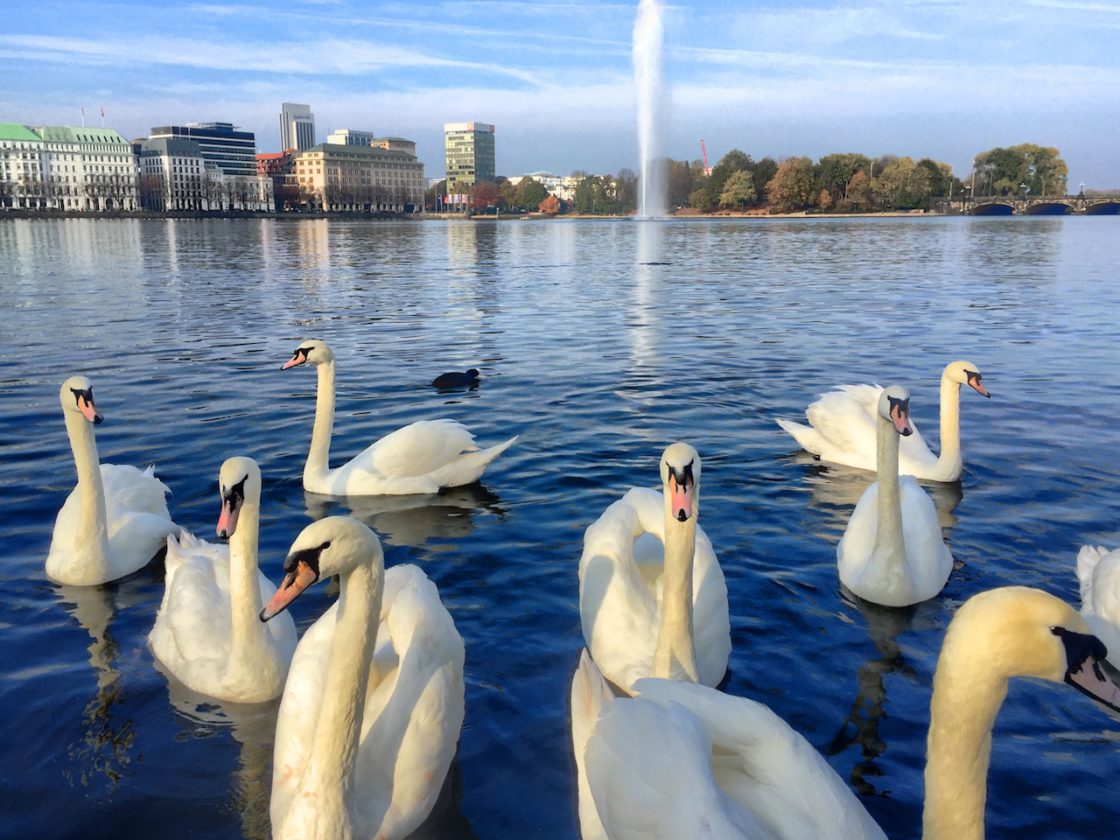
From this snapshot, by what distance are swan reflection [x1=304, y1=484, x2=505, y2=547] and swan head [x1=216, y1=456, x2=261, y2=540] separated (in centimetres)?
237

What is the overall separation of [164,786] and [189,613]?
3.25ft

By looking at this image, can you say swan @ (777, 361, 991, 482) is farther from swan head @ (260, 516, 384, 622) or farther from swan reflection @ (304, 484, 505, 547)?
swan head @ (260, 516, 384, 622)


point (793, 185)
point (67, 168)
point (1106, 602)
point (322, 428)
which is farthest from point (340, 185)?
point (1106, 602)

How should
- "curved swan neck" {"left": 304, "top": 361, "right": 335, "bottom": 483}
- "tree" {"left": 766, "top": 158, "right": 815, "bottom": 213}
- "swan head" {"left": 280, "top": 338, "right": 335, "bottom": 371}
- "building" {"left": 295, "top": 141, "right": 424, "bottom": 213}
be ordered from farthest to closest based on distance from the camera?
"building" {"left": 295, "top": 141, "right": 424, "bottom": 213}
"tree" {"left": 766, "top": 158, "right": 815, "bottom": 213}
"swan head" {"left": 280, "top": 338, "right": 335, "bottom": 371}
"curved swan neck" {"left": 304, "top": 361, "right": 335, "bottom": 483}

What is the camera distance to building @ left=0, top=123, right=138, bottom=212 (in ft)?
511

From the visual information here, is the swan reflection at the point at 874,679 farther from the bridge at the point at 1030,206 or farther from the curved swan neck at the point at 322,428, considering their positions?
the bridge at the point at 1030,206

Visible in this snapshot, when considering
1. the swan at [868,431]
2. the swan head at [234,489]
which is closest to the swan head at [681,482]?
the swan head at [234,489]

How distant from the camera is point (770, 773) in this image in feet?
9.59

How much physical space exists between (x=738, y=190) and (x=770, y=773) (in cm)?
14075

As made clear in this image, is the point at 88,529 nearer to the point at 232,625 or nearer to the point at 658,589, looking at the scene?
the point at 232,625

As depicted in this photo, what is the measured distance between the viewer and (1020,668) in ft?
8.88

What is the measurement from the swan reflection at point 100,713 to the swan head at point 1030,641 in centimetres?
363

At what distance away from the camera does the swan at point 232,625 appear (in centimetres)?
472

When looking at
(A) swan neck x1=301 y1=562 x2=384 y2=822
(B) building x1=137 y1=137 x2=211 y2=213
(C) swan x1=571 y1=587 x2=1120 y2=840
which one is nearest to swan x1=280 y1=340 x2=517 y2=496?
(A) swan neck x1=301 y1=562 x2=384 y2=822
